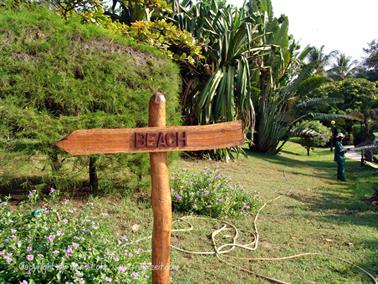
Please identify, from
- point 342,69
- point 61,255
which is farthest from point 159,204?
point 342,69

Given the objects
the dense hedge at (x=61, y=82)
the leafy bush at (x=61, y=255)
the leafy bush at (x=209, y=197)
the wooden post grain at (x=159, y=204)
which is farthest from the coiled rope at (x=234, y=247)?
the dense hedge at (x=61, y=82)

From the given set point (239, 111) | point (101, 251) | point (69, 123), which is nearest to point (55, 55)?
point (69, 123)

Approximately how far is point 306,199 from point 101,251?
4.68 metres

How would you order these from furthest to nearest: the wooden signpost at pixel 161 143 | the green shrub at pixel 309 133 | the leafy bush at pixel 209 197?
1. the green shrub at pixel 309 133
2. the leafy bush at pixel 209 197
3. the wooden signpost at pixel 161 143

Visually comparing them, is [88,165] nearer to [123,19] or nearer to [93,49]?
[93,49]

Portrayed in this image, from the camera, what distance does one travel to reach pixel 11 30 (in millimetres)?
4105

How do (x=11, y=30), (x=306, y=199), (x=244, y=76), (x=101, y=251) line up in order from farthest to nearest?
(x=244, y=76), (x=306, y=199), (x=11, y=30), (x=101, y=251)

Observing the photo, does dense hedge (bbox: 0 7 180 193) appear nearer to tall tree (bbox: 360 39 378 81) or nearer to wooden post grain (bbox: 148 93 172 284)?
wooden post grain (bbox: 148 93 172 284)

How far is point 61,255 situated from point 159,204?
0.71 metres

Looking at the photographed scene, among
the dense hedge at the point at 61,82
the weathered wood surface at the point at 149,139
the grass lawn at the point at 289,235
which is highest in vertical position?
the dense hedge at the point at 61,82

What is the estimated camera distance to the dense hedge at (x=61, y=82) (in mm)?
4008

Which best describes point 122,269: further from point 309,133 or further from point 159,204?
point 309,133

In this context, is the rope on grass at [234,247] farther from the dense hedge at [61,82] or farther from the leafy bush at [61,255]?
the dense hedge at [61,82]

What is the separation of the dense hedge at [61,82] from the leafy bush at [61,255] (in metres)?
1.39
